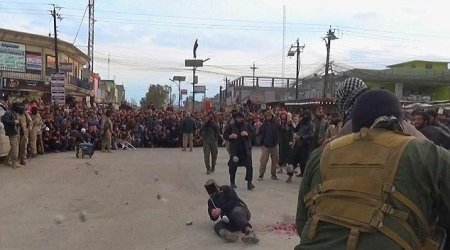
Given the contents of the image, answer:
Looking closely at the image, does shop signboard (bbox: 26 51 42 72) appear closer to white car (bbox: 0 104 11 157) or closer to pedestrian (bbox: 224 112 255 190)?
white car (bbox: 0 104 11 157)

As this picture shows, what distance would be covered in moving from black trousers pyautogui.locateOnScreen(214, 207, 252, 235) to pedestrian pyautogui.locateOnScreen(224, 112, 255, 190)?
4.37m

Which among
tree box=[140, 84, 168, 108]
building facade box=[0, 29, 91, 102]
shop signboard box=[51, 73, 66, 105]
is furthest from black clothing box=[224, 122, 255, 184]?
tree box=[140, 84, 168, 108]

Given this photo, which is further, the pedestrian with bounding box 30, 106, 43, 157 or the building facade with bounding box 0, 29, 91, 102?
the building facade with bounding box 0, 29, 91, 102

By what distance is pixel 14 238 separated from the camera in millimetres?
6848

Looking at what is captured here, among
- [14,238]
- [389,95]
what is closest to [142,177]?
[14,238]

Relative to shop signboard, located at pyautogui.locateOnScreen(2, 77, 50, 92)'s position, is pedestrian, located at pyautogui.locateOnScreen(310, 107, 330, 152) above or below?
below

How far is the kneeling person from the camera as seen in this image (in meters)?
6.86

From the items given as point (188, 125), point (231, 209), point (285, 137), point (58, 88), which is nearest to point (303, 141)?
point (285, 137)

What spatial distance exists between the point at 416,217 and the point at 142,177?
37.2 feet

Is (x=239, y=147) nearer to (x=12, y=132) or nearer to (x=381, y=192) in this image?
(x=12, y=132)

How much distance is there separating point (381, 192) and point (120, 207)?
24.4ft

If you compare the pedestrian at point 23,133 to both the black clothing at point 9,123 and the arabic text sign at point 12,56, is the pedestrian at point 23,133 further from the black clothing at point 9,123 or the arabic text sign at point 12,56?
the arabic text sign at point 12,56

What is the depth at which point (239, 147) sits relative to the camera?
11.9 meters

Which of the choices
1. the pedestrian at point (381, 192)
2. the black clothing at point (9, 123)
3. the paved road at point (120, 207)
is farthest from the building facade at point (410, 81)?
the pedestrian at point (381, 192)
